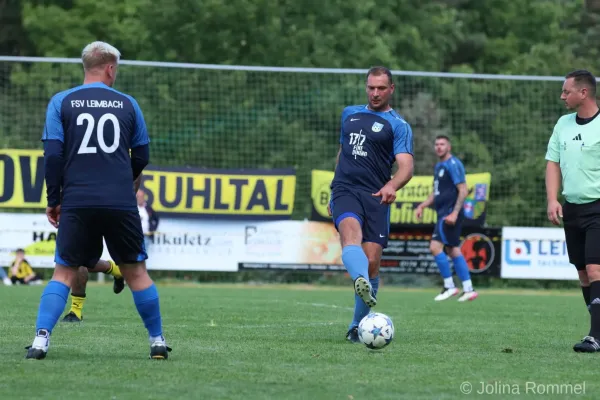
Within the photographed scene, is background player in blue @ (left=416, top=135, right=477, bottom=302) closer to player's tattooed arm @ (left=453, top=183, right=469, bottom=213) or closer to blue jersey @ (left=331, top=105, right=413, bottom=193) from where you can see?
player's tattooed arm @ (left=453, top=183, right=469, bottom=213)

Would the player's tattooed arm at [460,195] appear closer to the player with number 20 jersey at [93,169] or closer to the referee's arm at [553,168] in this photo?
the referee's arm at [553,168]

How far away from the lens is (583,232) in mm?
8977

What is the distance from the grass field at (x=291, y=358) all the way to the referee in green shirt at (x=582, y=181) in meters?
0.67

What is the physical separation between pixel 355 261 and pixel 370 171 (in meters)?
0.87

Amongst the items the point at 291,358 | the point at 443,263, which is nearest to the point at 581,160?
the point at 291,358

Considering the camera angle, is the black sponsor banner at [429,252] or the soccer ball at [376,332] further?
the black sponsor banner at [429,252]

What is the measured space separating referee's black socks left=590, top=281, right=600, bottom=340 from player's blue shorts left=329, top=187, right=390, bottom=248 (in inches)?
63.9

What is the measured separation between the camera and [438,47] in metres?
41.1

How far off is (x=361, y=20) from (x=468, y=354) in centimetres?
3030

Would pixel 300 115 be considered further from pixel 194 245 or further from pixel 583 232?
pixel 583 232

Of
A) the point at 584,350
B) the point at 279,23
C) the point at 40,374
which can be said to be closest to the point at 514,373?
the point at 584,350

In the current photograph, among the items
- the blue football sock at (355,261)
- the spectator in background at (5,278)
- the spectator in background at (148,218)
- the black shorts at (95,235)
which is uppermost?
the black shorts at (95,235)

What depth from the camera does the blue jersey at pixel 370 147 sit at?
9.26 metres

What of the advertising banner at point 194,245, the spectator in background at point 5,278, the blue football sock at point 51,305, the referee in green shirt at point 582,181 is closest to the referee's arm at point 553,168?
the referee in green shirt at point 582,181
